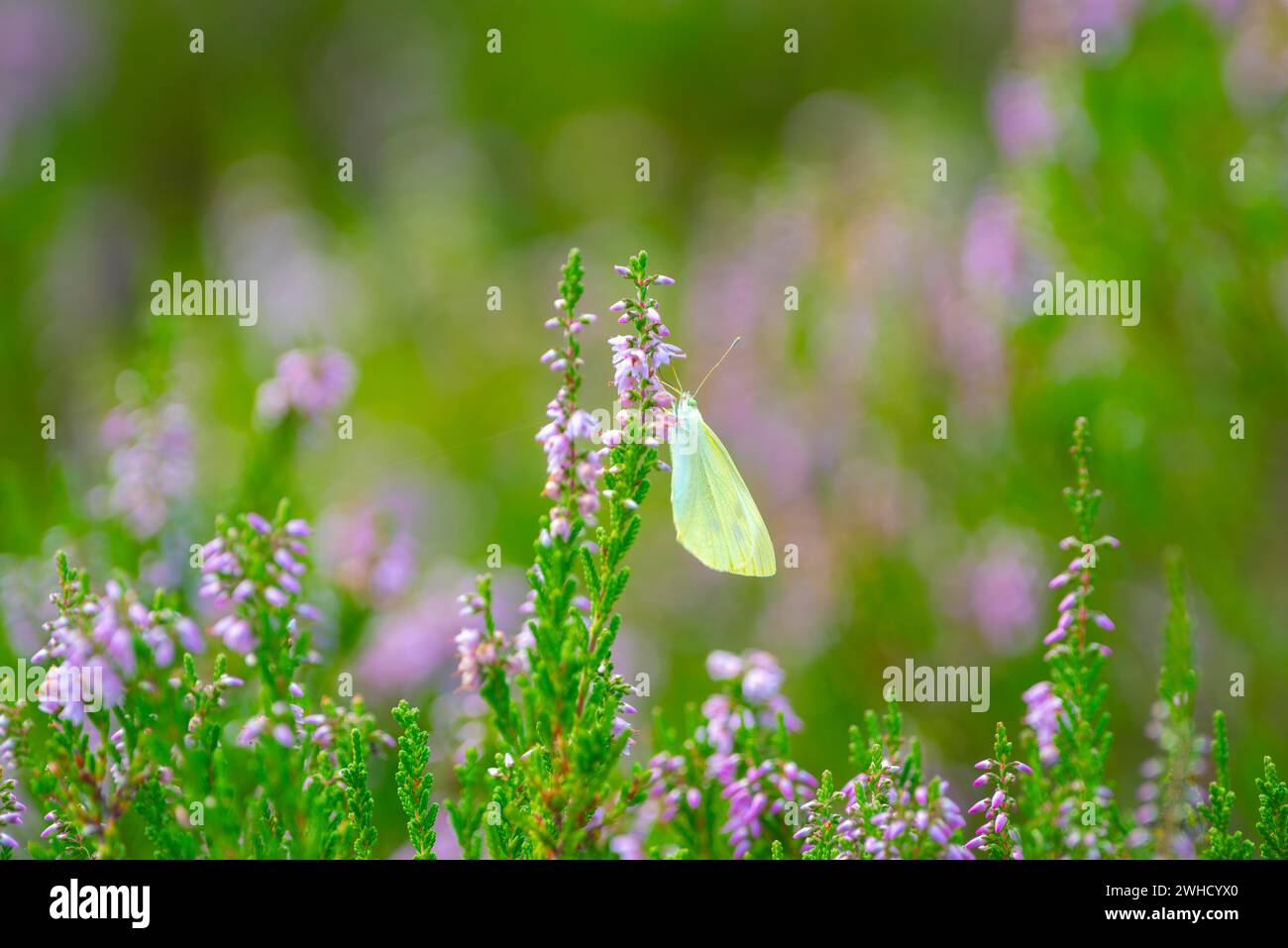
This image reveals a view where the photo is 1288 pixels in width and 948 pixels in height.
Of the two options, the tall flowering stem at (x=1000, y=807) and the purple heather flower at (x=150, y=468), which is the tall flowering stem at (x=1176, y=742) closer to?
the tall flowering stem at (x=1000, y=807)

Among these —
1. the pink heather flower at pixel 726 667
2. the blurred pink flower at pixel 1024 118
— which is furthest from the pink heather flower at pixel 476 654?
the blurred pink flower at pixel 1024 118

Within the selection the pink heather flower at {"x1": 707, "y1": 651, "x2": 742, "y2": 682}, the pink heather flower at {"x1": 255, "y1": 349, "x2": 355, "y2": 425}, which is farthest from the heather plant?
the pink heather flower at {"x1": 255, "y1": 349, "x2": 355, "y2": 425}

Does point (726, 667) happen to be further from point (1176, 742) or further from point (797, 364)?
point (797, 364)

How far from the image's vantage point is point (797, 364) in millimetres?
6844

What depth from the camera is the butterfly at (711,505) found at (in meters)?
2.90

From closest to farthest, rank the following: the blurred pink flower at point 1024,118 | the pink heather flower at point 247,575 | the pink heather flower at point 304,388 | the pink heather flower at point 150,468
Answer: the pink heather flower at point 247,575
the pink heather flower at point 150,468
the pink heather flower at point 304,388
the blurred pink flower at point 1024,118

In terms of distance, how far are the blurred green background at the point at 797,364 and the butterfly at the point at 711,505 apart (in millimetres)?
838

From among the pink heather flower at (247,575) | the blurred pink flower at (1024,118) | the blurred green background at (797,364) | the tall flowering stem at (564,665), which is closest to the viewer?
the tall flowering stem at (564,665)

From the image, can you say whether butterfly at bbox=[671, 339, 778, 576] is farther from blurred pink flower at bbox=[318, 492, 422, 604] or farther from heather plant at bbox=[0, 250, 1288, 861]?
blurred pink flower at bbox=[318, 492, 422, 604]

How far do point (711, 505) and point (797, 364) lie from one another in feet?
13.1

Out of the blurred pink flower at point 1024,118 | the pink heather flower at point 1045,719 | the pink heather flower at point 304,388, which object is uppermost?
the blurred pink flower at point 1024,118
